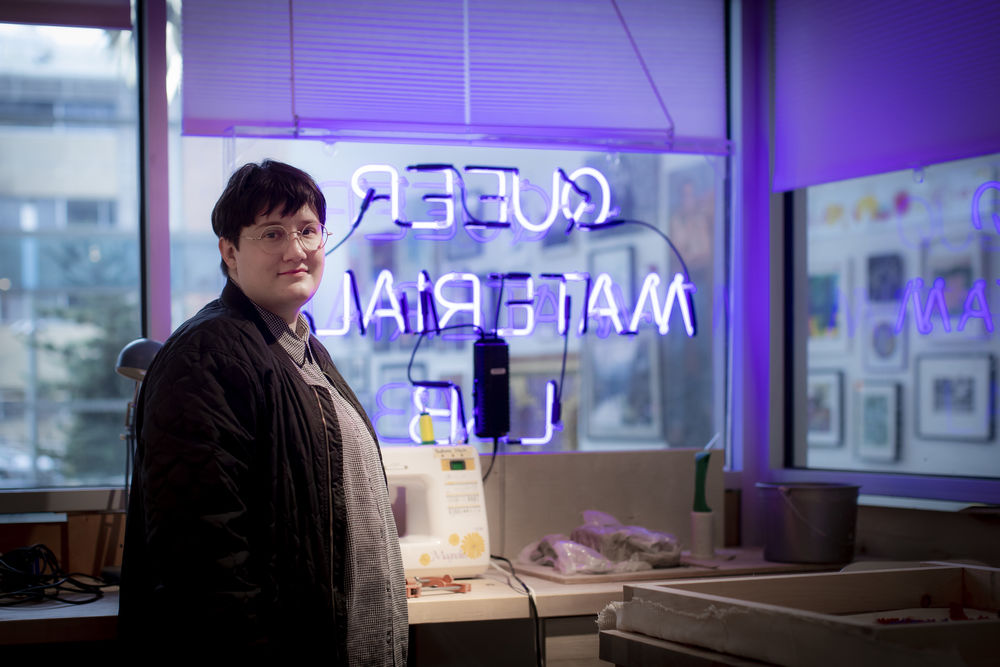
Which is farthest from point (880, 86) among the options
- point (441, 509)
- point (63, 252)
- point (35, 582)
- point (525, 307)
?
point (35, 582)

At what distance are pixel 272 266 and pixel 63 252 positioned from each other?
6.28 ft

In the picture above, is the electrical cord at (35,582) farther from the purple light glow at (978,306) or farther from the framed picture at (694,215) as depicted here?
the purple light glow at (978,306)

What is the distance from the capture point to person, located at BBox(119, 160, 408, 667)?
1.66 meters

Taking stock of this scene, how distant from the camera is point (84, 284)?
11.4ft

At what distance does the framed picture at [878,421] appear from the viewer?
3.62m

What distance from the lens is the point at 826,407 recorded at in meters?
3.86

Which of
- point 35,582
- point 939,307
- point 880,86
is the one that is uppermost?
point 880,86

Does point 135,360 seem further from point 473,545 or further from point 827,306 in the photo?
point 827,306

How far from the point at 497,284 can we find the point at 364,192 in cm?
60

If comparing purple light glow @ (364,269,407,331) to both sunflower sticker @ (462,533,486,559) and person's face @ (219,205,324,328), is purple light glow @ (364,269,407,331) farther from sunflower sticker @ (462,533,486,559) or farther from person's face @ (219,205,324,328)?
person's face @ (219,205,324,328)

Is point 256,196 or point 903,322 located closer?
point 256,196

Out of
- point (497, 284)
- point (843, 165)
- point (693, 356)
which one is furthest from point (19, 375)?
point (843, 165)

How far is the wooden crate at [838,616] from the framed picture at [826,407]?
163 cm

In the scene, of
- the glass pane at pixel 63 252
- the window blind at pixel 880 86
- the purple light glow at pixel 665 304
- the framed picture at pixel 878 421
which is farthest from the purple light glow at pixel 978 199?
the glass pane at pixel 63 252
